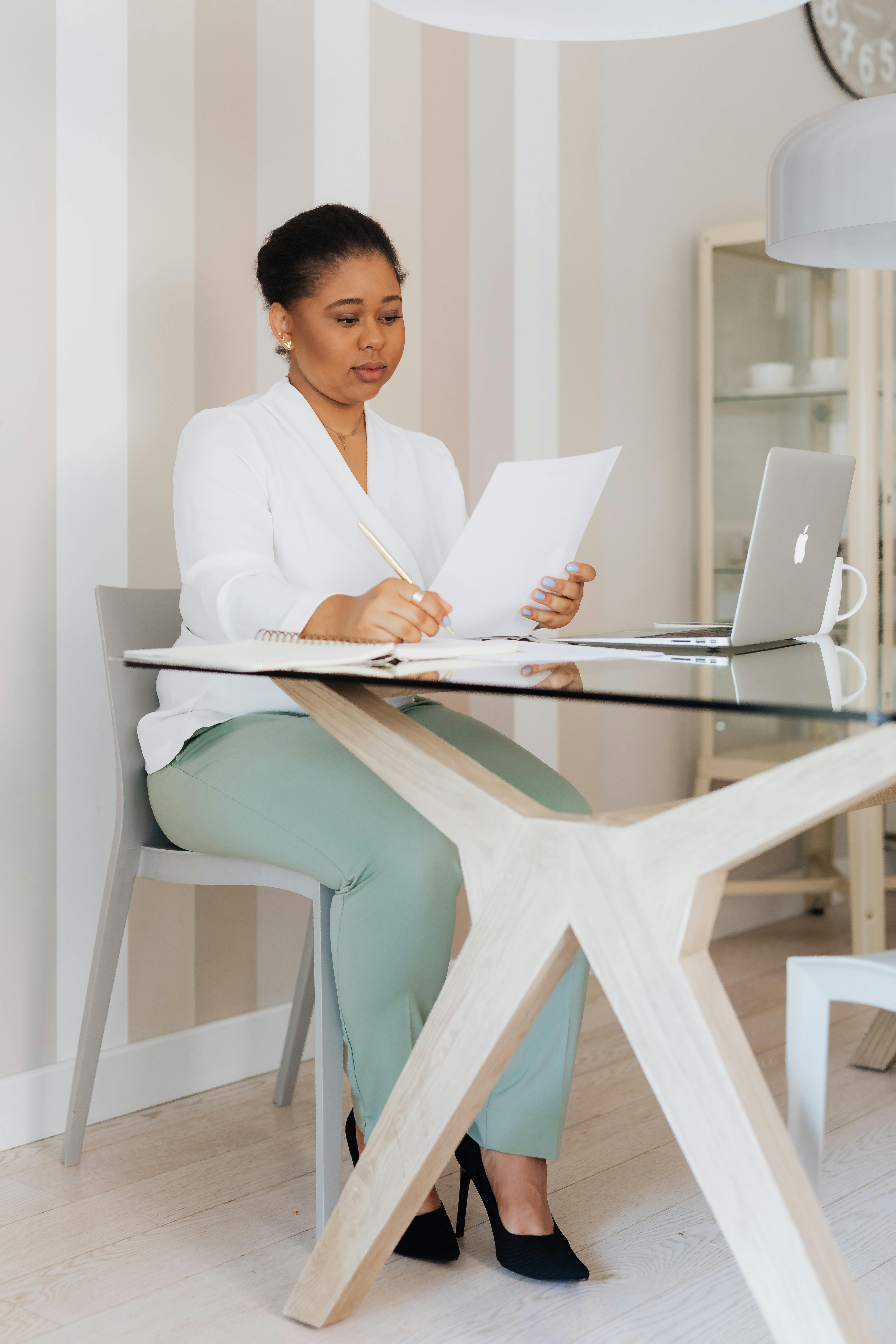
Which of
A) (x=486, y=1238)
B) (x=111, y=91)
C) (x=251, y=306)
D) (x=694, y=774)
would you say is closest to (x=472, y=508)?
(x=251, y=306)

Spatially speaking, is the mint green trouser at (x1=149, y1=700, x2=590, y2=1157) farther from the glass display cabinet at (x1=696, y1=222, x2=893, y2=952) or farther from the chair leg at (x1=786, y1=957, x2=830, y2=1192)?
the glass display cabinet at (x1=696, y1=222, x2=893, y2=952)

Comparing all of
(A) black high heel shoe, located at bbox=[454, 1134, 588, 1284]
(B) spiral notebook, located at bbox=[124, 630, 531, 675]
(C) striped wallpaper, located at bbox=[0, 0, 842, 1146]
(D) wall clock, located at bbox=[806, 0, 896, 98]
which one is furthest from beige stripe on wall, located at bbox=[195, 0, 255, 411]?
(D) wall clock, located at bbox=[806, 0, 896, 98]

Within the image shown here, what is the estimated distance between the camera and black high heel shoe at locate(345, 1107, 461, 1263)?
154 cm

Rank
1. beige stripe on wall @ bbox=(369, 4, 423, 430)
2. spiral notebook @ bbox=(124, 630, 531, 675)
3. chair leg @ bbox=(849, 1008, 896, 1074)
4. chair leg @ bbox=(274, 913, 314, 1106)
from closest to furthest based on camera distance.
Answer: spiral notebook @ bbox=(124, 630, 531, 675), chair leg @ bbox=(274, 913, 314, 1106), chair leg @ bbox=(849, 1008, 896, 1074), beige stripe on wall @ bbox=(369, 4, 423, 430)

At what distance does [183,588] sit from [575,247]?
1.49 m

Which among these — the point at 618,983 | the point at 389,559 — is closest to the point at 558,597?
the point at 389,559

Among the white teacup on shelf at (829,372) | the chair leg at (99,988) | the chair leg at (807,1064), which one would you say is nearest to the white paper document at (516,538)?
the chair leg at (807,1064)

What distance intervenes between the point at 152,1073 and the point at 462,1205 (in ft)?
2.28

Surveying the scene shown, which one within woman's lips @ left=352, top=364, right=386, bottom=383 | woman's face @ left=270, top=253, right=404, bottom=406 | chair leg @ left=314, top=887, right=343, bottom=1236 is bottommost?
chair leg @ left=314, top=887, right=343, bottom=1236

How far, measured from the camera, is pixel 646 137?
3.01 metres

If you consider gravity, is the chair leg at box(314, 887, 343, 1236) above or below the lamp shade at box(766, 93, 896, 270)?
below

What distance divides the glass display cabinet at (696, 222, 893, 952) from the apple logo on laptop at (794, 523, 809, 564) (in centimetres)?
118

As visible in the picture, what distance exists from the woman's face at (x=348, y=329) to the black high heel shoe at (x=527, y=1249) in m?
1.06

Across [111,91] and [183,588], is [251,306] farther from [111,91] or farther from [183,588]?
[183,588]
